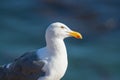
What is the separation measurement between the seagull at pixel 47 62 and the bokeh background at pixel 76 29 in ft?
7.50

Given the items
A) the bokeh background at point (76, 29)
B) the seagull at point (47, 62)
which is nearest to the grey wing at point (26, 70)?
the seagull at point (47, 62)

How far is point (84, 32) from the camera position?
8438 millimetres

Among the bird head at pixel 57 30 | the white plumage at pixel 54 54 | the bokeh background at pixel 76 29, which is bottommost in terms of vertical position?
the bokeh background at pixel 76 29

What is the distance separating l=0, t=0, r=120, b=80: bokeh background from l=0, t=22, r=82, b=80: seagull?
2285 millimetres

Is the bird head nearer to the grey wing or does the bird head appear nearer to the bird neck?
the bird neck

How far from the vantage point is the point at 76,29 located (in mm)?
8375

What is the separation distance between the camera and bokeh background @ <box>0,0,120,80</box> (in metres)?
7.52

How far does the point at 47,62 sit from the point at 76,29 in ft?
12.1

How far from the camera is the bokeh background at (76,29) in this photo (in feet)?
24.7

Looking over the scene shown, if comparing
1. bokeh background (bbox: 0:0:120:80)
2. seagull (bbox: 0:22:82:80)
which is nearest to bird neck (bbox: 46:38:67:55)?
seagull (bbox: 0:22:82:80)

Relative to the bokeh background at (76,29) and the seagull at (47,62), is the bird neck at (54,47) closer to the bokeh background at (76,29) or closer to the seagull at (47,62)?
the seagull at (47,62)

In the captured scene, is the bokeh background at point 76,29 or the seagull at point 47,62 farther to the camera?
the bokeh background at point 76,29

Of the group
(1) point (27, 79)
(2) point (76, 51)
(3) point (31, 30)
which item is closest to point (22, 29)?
(3) point (31, 30)

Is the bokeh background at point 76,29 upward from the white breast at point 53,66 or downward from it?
downward
